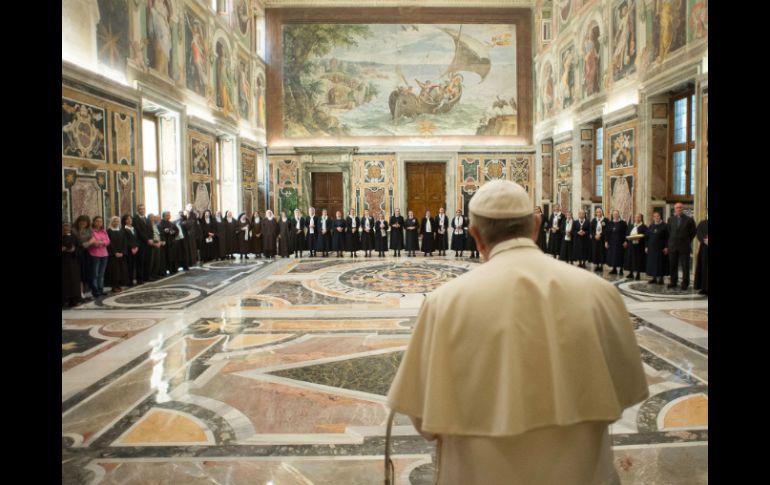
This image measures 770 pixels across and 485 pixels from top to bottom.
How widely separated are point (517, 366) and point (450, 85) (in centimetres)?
2203

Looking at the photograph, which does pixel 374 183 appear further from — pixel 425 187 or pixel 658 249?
pixel 658 249

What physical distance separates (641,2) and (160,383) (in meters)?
13.3

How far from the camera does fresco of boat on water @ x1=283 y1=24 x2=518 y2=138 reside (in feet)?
72.9

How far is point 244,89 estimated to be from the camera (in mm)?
19766

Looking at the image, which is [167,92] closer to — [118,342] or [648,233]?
[118,342]

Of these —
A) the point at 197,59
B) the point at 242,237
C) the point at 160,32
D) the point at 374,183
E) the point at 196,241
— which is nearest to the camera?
the point at 160,32

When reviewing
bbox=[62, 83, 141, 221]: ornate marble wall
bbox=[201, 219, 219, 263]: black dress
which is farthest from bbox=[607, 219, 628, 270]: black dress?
bbox=[62, 83, 141, 221]: ornate marble wall

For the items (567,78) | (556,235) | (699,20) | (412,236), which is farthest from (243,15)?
(699,20)

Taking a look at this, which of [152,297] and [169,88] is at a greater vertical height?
[169,88]

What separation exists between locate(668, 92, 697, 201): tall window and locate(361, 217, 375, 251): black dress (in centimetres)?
895

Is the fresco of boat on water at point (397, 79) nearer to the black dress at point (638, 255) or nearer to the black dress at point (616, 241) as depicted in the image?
the black dress at point (616, 241)

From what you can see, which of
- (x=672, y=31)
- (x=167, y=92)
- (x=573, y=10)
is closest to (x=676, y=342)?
(x=672, y=31)

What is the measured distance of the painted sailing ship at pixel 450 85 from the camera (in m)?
22.4

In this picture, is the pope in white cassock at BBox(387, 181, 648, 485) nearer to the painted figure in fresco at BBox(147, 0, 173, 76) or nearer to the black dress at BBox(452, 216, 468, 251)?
the painted figure in fresco at BBox(147, 0, 173, 76)
